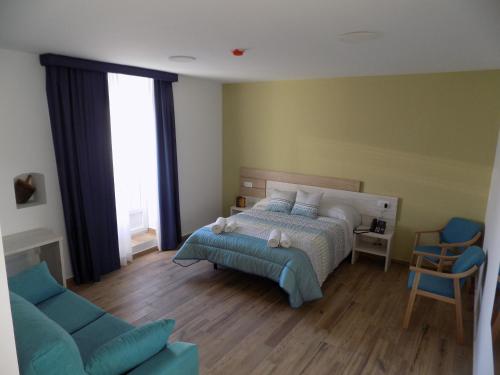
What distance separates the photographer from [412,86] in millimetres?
4035

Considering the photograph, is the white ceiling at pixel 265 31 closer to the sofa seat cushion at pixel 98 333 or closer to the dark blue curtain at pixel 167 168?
the dark blue curtain at pixel 167 168

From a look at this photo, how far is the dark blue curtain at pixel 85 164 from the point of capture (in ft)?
11.3

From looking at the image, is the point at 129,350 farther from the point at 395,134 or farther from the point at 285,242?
the point at 395,134

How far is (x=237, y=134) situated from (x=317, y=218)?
2.01 metres

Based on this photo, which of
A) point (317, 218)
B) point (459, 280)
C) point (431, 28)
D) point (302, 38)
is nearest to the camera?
point (431, 28)

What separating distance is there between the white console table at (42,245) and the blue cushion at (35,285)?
0.53 m

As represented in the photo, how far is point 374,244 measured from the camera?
4574mm

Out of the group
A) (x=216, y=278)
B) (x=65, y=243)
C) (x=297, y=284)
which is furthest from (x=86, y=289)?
(x=297, y=284)

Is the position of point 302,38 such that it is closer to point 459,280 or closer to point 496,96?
point 459,280

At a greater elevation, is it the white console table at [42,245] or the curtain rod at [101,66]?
the curtain rod at [101,66]

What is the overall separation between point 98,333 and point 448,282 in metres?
2.89

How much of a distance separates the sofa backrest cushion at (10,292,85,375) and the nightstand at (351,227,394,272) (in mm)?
3550

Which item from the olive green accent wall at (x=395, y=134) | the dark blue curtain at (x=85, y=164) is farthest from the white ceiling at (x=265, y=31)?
the olive green accent wall at (x=395, y=134)

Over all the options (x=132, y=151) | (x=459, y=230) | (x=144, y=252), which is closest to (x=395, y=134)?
(x=459, y=230)
